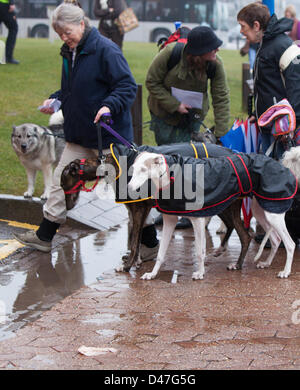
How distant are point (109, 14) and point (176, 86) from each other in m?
8.36

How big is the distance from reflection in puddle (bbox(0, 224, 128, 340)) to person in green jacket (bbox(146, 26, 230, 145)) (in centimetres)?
137

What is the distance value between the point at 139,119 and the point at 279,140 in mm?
3675

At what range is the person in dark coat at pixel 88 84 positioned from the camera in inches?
247

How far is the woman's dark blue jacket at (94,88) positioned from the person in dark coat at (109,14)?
29.9 ft

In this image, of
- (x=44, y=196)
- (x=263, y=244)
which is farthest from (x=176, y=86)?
(x=44, y=196)

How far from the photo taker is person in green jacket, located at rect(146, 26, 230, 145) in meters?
7.02

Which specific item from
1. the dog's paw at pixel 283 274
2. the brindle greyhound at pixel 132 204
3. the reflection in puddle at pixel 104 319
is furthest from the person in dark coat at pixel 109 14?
the reflection in puddle at pixel 104 319

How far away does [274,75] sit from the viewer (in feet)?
22.0

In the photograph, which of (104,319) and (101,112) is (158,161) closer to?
(101,112)

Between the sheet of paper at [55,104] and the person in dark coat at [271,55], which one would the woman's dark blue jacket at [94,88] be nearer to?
the sheet of paper at [55,104]

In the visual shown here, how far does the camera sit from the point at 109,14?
15.3m

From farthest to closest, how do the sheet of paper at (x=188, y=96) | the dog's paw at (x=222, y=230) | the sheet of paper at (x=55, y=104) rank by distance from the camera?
the dog's paw at (x=222, y=230)
the sheet of paper at (x=188, y=96)
the sheet of paper at (x=55, y=104)

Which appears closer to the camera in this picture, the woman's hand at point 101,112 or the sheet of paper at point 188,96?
the woman's hand at point 101,112
